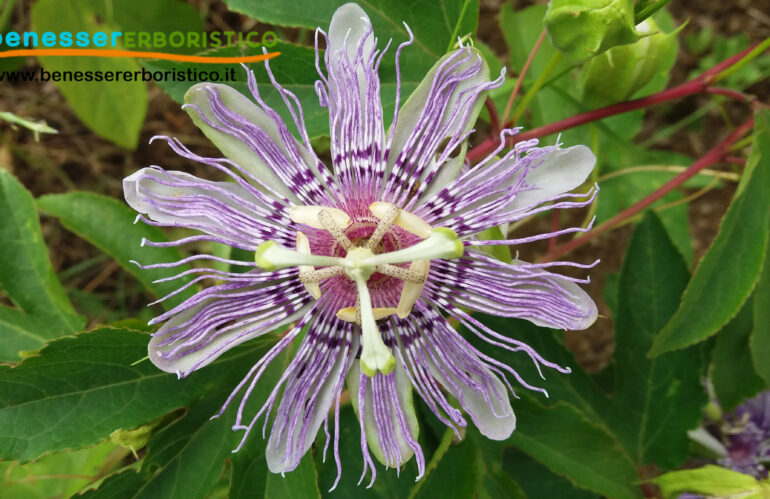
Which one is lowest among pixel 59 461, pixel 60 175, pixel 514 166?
pixel 59 461

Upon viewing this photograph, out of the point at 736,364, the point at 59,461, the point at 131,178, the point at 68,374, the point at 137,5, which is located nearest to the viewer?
the point at 131,178

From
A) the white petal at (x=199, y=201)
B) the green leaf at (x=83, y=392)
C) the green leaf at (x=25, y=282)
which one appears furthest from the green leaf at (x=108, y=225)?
the white petal at (x=199, y=201)

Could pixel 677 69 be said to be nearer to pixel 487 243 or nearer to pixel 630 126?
pixel 630 126

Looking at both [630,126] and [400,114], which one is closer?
[400,114]

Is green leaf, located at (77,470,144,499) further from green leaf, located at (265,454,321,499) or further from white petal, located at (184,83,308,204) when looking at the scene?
white petal, located at (184,83,308,204)

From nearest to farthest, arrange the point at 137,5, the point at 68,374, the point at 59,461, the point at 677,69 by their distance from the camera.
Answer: the point at 68,374
the point at 59,461
the point at 137,5
the point at 677,69

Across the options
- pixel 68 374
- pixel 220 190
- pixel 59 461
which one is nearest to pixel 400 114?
pixel 220 190
